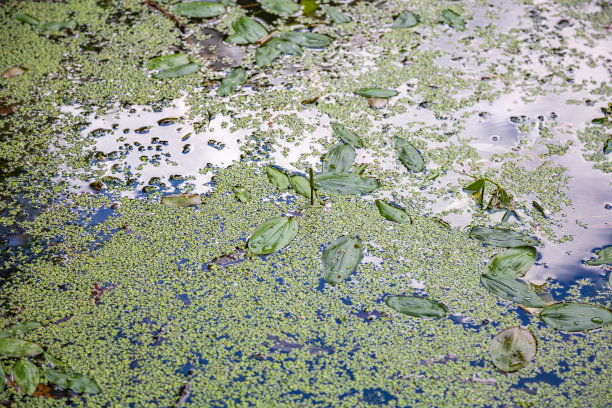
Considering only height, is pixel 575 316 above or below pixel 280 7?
below

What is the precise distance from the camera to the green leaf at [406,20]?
7.39 ft

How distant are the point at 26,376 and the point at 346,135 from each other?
3.60 ft

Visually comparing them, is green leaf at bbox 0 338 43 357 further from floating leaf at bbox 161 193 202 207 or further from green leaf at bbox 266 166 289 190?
green leaf at bbox 266 166 289 190

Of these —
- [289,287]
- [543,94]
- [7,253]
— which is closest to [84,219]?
[7,253]

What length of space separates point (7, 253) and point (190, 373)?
632 mm

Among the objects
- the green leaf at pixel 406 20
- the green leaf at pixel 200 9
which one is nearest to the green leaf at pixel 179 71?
the green leaf at pixel 200 9

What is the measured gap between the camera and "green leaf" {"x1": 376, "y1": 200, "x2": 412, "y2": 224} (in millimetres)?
1542

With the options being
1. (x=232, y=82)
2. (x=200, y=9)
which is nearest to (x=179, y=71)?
(x=232, y=82)

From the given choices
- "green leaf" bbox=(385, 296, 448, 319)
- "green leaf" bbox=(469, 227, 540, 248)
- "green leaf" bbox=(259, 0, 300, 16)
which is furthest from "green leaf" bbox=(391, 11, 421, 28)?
"green leaf" bbox=(385, 296, 448, 319)

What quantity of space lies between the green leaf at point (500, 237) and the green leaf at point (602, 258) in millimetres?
139

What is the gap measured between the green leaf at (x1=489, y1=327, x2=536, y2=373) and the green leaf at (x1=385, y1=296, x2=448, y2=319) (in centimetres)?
14

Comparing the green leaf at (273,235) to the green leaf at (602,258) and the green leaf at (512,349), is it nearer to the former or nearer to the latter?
the green leaf at (512,349)

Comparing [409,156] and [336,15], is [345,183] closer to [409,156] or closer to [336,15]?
[409,156]

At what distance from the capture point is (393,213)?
155 cm
